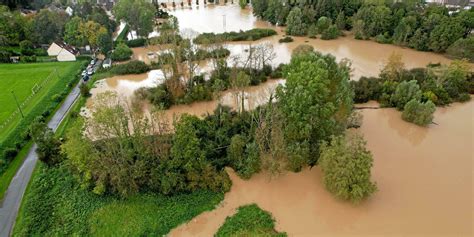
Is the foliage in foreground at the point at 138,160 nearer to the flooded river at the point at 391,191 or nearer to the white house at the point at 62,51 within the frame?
the flooded river at the point at 391,191

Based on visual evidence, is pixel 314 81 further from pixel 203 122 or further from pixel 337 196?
pixel 203 122

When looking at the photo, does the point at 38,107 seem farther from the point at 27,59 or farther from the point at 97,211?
the point at 97,211

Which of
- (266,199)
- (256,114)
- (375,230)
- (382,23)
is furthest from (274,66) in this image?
(375,230)

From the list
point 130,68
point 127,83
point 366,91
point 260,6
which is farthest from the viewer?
point 260,6

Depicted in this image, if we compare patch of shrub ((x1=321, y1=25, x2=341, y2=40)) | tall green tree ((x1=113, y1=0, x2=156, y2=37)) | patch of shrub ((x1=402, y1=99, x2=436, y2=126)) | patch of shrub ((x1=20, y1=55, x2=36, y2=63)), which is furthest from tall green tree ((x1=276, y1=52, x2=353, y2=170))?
patch of shrub ((x1=20, y1=55, x2=36, y2=63))

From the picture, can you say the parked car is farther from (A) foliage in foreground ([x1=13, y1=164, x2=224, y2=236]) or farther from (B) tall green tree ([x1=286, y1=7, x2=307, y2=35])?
(B) tall green tree ([x1=286, y1=7, x2=307, y2=35])

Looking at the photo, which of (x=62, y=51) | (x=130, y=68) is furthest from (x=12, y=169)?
(x=62, y=51)
